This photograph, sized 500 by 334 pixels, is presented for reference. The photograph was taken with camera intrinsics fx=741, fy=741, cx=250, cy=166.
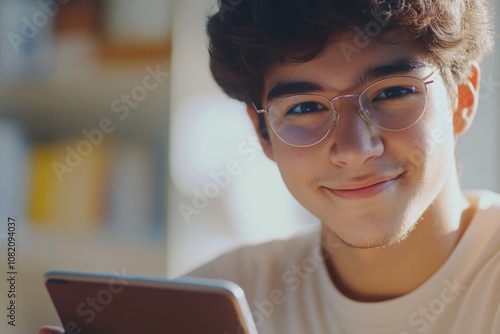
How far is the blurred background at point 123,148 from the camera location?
186 centimetres

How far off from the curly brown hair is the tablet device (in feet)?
1.36

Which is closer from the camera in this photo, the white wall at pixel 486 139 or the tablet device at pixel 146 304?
the tablet device at pixel 146 304

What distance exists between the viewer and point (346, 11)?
108 cm

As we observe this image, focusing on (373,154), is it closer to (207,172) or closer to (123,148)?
(207,172)

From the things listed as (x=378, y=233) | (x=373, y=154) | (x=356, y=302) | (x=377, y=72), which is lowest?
(x=356, y=302)

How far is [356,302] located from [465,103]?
1.24 ft

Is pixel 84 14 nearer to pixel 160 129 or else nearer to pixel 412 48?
pixel 160 129

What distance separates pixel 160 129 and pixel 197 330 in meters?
1.01

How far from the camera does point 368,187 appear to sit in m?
1.12

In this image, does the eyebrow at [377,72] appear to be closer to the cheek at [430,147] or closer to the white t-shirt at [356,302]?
the cheek at [430,147]

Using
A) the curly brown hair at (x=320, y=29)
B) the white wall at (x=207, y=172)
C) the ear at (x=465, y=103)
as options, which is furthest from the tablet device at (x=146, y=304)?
the white wall at (x=207, y=172)

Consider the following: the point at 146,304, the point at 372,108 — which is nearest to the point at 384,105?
the point at 372,108

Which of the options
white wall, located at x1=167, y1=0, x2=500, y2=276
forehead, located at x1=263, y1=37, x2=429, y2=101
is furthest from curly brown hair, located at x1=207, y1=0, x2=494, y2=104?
white wall, located at x1=167, y1=0, x2=500, y2=276

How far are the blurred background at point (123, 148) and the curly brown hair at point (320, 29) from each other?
1.90ft
